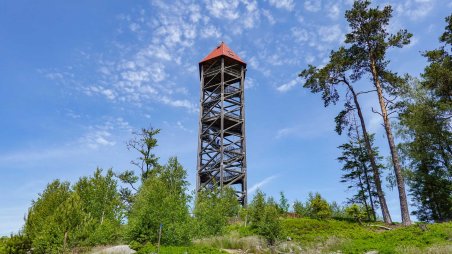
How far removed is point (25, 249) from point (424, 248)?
1952cm

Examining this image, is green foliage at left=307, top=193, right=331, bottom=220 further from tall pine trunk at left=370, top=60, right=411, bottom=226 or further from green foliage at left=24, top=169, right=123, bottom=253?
green foliage at left=24, top=169, right=123, bottom=253

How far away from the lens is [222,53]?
36.4 meters

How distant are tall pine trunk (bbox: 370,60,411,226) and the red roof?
16112 mm

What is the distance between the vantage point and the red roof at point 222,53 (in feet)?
121

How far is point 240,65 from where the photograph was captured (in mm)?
38125

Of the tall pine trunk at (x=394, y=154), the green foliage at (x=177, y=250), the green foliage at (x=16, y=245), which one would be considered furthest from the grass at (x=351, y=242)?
the green foliage at (x=16, y=245)

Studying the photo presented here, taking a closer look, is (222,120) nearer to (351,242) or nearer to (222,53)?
(222,53)

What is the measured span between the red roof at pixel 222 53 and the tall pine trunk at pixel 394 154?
52.9 ft

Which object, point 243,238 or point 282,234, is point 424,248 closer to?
point 282,234

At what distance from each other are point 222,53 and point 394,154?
67.3 feet

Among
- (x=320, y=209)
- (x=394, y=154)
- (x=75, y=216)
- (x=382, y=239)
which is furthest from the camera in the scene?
(x=320, y=209)

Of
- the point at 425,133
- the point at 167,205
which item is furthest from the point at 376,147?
the point at 167,205

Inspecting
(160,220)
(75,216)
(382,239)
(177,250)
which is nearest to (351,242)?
(382,239)

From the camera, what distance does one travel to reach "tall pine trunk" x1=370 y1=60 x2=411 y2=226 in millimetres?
20188
